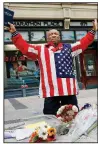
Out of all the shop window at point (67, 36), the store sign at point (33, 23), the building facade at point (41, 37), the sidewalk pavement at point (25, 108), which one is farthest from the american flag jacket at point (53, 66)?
the store sign at point (33, 23)

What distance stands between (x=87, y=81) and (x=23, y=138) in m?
6.87

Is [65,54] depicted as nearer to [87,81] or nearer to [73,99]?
[73,99]

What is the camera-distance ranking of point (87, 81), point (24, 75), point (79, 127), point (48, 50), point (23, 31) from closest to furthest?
point (79, 127) < point (48, 50) < point (23, 31) < point (24, 75) < point (87, 81)

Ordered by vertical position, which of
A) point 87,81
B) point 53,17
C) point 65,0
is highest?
point 53,17

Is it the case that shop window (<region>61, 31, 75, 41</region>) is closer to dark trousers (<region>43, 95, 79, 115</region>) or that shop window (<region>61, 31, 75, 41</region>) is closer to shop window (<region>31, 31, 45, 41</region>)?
shop window (<region>31, 31, 45, 41</region>)

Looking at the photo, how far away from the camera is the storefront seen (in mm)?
6594

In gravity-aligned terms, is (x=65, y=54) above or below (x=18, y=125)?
above

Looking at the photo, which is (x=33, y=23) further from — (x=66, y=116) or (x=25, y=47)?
(x=66, y=116)

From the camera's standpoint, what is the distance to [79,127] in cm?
197

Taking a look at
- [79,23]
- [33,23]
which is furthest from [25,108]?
[33,23]

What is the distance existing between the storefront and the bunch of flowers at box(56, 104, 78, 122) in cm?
366

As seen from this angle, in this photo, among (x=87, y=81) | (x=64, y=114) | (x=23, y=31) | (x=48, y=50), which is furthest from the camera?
(x=87, y=81)

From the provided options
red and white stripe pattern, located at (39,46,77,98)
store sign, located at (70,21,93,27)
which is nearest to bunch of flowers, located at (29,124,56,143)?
red and white stripe pattern, located at (39,46,77,98)

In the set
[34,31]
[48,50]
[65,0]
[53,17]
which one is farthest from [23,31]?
[65,0]
